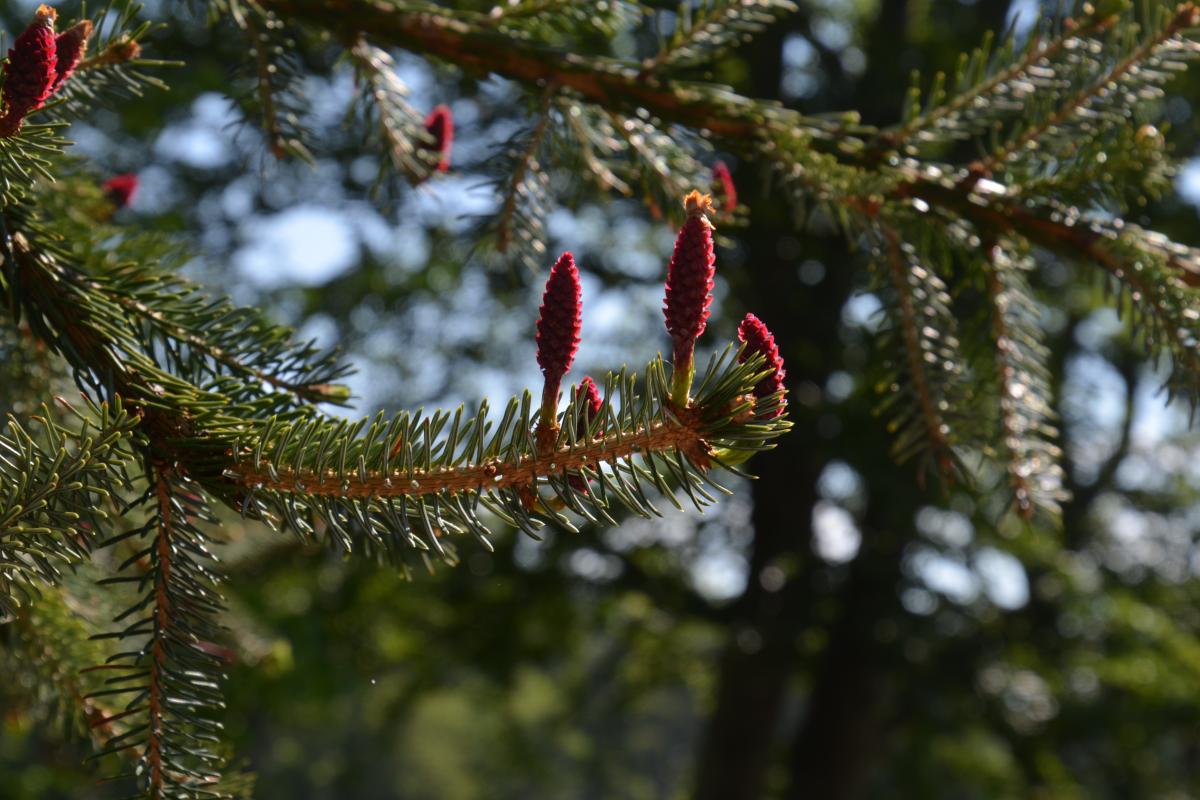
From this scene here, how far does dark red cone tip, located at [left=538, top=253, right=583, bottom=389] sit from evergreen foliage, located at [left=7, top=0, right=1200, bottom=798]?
0.04 m

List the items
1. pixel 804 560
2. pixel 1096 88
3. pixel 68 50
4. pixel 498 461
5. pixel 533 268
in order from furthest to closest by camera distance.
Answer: pixel 804 560 → pixel 533 268 → pixel 1096 88 → pixel 68 50 → pixel 498 461

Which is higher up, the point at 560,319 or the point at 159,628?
the point at 560,319

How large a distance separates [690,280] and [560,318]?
0.31ft

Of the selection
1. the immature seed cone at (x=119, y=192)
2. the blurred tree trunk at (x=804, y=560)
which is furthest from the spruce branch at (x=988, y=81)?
the blurred tree trunk at (x=804, y=560)

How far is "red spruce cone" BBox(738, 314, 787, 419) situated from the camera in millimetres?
729

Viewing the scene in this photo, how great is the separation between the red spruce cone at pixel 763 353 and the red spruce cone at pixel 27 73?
56 cm

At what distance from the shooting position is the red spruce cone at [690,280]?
681 mm

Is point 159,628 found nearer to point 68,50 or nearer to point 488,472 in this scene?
point 488,472

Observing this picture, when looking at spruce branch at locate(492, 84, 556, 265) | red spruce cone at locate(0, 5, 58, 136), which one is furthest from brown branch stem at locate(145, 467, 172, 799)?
spruce branch at locate(492, 84, 556, 265)

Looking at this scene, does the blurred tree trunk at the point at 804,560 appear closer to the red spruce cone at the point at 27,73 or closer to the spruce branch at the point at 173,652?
the spruce branch at the point at 173,652

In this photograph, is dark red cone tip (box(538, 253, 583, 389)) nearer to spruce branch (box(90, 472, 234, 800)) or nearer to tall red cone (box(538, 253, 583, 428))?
tall red cone (box(538, 253, 583, 428))

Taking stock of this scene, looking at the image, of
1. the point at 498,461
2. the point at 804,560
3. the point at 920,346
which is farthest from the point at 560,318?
the point at 804,560

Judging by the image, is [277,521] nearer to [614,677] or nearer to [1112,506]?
[614,677]

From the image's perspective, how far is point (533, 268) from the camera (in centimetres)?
144
